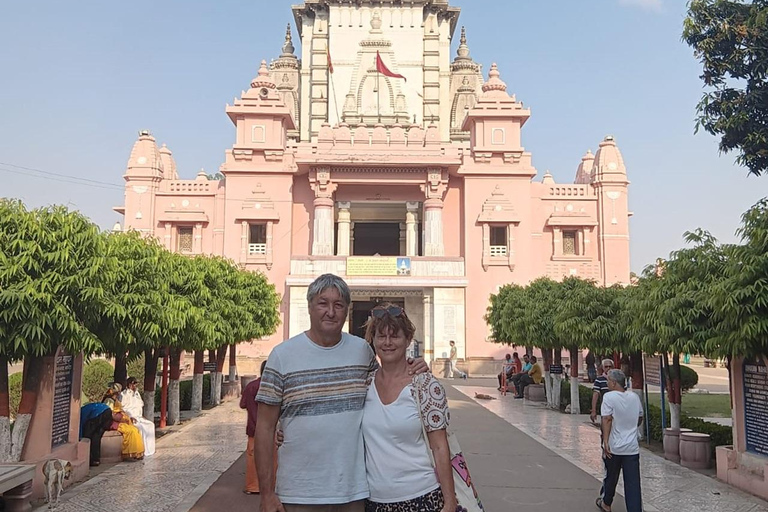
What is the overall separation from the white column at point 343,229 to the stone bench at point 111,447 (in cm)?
1934

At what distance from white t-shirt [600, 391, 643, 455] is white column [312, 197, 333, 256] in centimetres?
2213

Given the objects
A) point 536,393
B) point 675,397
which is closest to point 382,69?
point 536,393

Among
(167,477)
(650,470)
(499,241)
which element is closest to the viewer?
(167,477)

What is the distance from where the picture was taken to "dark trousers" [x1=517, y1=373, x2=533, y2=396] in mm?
20133

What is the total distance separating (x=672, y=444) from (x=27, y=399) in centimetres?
930

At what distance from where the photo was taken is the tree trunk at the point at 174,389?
572 inches

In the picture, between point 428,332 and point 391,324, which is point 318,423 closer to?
point 391,324

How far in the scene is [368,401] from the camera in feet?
10.9

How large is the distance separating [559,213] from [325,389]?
28.3 metres

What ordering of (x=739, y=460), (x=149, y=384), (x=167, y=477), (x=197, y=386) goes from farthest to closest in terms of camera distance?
(x=197, y=386) → (x=149, y=384) → (x=167, y=477) → (x=739, y=460)

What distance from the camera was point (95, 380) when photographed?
1781 cm

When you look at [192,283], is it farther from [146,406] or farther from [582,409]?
[582,409]

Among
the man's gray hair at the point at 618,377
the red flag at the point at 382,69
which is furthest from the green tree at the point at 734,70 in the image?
the red flag at the point at 382,69

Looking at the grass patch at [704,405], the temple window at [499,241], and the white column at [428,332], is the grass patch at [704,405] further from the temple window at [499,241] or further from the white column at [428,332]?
the temple window at [499,241]
